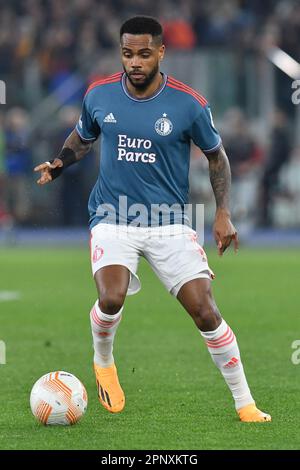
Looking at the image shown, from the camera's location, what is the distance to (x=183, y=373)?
9.54 m

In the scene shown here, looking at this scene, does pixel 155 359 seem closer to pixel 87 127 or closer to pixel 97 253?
pixel 97 253

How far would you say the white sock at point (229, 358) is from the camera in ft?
25.0

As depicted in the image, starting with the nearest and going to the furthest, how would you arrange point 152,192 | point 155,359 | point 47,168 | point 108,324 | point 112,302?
point 112,302 < point 152,192 < point 108,324 < point 47,168 < point 155,359

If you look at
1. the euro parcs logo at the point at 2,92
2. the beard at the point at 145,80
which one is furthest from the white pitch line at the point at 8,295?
the euro parcs logo at the point at 2,92

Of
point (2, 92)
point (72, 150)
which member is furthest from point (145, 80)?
point (2, 92)

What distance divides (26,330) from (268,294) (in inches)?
152

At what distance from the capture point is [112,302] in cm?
771

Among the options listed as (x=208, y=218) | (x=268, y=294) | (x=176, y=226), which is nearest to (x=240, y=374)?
(x=176, y=226)

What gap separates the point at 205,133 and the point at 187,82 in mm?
15641

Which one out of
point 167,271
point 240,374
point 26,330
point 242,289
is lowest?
point 242,289

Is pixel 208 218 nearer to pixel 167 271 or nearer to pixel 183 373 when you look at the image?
pixel 183 373

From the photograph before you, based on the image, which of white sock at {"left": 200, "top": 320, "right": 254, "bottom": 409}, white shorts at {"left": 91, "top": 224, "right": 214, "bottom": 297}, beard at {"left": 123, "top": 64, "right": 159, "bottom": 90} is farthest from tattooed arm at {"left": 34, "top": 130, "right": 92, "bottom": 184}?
white sock at {"left": 200, "top": 320, "right": 254, "bottom": 409}

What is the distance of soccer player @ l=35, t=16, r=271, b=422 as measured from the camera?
765cm
